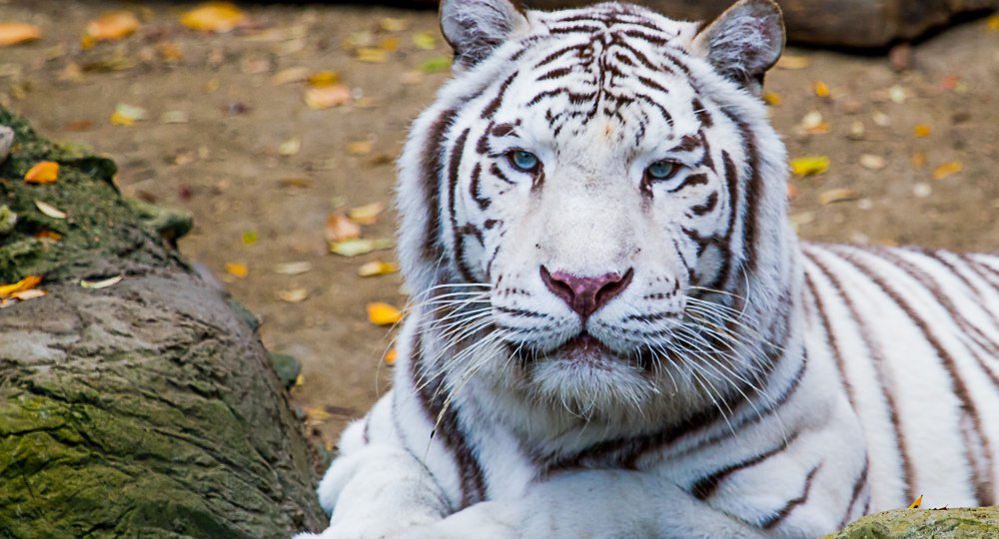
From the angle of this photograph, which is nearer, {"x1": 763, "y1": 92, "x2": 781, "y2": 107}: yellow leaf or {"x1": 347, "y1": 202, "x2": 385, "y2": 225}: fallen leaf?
{"x1": 347, "y1": 202, "x2": 385, "y2": 225}: fallen leaf

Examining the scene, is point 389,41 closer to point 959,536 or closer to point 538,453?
point 538,453

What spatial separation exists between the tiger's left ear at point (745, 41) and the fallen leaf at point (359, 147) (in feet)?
11.1

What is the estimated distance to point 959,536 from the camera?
151 centimetres

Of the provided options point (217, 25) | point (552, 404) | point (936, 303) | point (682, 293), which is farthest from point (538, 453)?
point (217, 25)

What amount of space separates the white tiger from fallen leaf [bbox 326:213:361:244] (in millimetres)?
2298

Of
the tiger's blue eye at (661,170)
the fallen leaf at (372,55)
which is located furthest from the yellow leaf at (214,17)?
the tiger's blue eye at (661,170)

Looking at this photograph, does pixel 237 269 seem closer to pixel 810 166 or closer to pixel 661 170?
pixel 810 166

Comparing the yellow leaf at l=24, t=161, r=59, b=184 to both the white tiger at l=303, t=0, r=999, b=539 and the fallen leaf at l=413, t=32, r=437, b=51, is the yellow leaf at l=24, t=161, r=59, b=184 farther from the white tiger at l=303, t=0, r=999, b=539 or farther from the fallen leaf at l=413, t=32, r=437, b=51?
the fallen leaf at l=413, t=32, r=437, b=51

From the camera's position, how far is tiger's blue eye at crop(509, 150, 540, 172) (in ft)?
6.56

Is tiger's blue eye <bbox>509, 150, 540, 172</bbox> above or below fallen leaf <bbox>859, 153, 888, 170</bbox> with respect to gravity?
above

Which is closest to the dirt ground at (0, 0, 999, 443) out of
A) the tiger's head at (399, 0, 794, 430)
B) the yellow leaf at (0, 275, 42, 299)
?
the yellow leaf at (0, 275, 42, 299)

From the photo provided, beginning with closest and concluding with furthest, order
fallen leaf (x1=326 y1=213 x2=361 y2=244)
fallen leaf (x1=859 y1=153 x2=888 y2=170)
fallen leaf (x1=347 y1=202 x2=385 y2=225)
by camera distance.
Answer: fallen leaf (x1=326 y1=213 x2=361 y2=244) → fallen leaf (x1=347 y1=202 x2=385 y2=225) → fallen leaf (x1=859 y1=153 x2=888 y2=170)

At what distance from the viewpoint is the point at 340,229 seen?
4734mm

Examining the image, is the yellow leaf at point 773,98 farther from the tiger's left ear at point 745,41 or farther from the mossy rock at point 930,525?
the mossy rock at point 930,525
